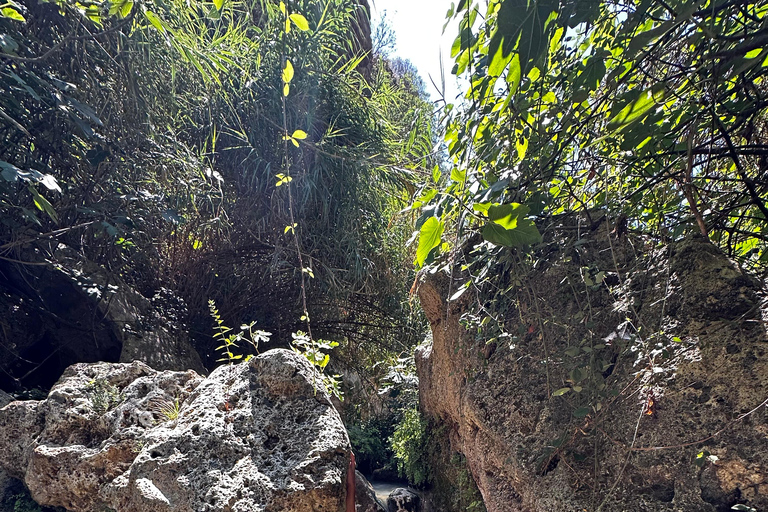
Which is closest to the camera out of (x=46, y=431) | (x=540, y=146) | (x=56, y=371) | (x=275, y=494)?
(x=540, y=146)

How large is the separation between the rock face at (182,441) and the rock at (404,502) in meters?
1.45

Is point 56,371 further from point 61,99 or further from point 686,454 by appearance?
point 686,454

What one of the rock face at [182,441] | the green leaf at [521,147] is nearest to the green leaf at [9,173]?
the rock face at [182,441]

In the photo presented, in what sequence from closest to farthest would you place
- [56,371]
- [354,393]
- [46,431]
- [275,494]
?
[275,494], [46,431], [56,371], [354,393]

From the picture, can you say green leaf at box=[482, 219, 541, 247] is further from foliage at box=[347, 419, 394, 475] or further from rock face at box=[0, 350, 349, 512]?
foliage at box=[347, 419, 394, 475]

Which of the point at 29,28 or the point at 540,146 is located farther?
the point at 29,28

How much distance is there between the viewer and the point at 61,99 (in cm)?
240

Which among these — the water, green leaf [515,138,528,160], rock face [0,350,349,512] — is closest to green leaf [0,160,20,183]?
rock face [0,350,349,512]

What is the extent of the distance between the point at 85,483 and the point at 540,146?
7.67 ft

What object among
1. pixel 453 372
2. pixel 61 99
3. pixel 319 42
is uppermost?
pixel 319 42

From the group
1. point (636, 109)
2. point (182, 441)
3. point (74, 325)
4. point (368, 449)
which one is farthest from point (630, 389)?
point (368, 449)

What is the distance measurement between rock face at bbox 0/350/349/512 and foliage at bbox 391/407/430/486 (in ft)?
4.72

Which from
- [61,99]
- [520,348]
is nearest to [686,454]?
[520,348]

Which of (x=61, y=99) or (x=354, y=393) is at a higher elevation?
(x=61, y=99)
